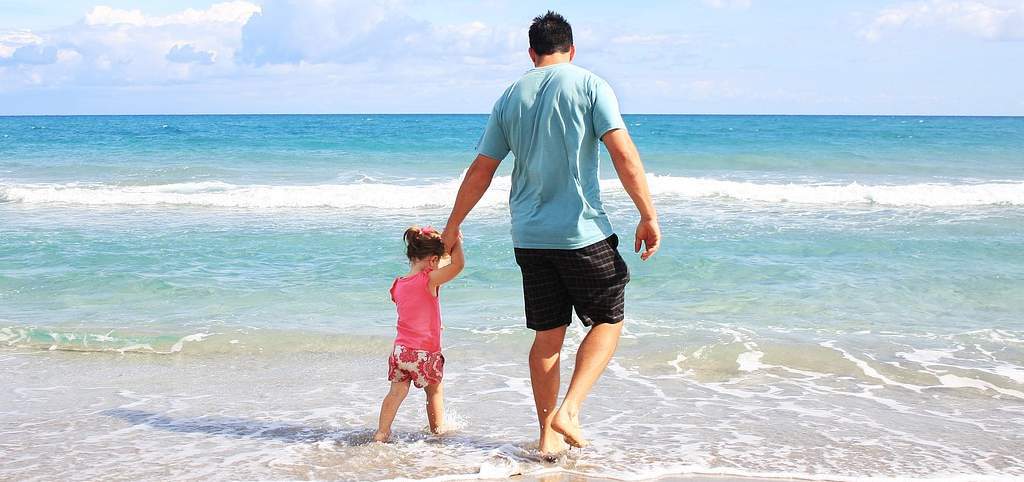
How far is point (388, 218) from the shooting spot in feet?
45.6

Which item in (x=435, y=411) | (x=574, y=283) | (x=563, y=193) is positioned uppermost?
(x=563, y=193)

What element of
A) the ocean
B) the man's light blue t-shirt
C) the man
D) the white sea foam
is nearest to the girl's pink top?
the man

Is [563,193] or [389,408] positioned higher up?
[563,193]

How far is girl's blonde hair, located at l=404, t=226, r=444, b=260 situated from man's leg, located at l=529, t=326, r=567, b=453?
0.61 meters

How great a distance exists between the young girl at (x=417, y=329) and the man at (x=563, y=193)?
11.8 inches

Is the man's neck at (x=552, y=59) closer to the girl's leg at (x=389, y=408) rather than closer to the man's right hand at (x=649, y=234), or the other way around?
the man's right hand at (x=649, y=234)

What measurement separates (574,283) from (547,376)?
0.47 meters

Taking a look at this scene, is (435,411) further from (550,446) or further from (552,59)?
(552,59)

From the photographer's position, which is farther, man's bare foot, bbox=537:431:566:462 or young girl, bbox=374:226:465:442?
young girl, bbox=374:226:465:442

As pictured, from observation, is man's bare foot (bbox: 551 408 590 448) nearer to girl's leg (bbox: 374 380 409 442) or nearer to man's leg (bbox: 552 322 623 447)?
man's leg (bbox: 552 322 623 447)

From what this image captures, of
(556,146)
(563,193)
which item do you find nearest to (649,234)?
(563,193)

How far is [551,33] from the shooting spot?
378 centimetres

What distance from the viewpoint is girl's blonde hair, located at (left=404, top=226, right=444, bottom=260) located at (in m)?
4.20

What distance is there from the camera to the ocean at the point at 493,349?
421 cm
